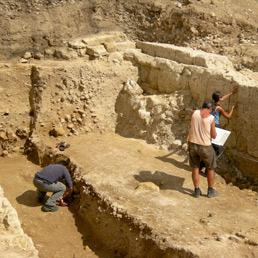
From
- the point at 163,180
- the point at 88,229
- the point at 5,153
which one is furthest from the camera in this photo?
the point at 5,153

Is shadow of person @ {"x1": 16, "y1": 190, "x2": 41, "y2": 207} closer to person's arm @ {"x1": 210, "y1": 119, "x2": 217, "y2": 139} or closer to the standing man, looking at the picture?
the standing man

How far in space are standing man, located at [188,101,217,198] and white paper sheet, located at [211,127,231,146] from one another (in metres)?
0.48

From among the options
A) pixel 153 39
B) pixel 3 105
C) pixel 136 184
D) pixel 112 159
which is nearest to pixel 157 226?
pixel 136 184

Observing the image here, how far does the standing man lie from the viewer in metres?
7.22

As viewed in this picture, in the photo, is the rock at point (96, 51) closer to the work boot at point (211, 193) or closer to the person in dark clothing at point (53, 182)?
the person in dark clothing at point (53, 182)

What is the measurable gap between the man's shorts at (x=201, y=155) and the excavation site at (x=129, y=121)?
0.15m

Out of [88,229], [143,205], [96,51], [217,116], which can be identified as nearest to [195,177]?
[143,205]

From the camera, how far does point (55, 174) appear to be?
8.18 meters

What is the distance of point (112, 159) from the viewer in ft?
28.5

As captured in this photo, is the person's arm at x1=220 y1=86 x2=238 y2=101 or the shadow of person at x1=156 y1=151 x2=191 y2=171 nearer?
the person's arm at x1=220 y1=86 x2=238 y2=101

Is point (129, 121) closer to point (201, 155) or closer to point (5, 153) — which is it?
point (5, 153)

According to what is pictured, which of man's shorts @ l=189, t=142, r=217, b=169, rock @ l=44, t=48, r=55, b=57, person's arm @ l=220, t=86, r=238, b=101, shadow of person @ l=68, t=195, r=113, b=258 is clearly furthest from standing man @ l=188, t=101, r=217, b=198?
rock @ l=44, t=48, r=55, b=57

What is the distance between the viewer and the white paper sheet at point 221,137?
25.7 feet

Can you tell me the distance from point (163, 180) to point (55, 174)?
69.0 inches
